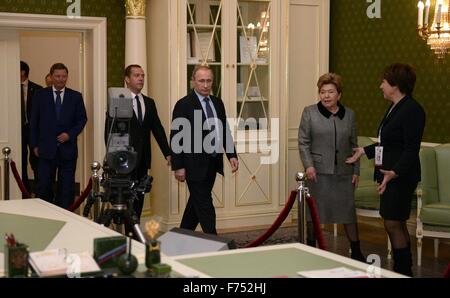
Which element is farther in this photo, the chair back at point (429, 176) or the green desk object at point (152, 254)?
the chair back at point (429, 176)

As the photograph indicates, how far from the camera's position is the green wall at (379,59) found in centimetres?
696

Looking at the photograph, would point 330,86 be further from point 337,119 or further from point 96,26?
point 96,26

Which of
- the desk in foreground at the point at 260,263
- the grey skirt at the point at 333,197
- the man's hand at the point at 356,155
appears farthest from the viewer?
the grey skirt at the point at 333,197

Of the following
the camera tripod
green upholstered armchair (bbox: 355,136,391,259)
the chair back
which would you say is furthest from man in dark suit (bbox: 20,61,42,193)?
the chair back

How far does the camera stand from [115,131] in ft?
17.1

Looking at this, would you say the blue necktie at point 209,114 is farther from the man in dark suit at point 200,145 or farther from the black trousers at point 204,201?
the black trousers at point 204,201

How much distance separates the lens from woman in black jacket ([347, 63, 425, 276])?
188 inches

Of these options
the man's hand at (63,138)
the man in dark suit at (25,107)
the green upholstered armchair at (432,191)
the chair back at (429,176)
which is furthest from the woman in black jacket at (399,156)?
the man in dark suit at (25,107)

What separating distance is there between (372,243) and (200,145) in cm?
214

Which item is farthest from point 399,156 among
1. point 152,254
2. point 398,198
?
point 152,254

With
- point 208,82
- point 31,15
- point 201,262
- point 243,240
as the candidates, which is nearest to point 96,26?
point 31,15

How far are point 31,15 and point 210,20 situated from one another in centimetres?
174

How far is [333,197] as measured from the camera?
551 cm

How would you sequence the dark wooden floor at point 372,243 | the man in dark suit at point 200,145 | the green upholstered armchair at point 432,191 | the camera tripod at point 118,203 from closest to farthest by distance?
the camera tripod at point 118,203, the man in dark suit at point 200,145, the dark wooden floor at point 372,243, the green upholstered armchair at point 432,191
